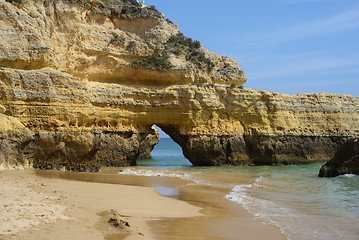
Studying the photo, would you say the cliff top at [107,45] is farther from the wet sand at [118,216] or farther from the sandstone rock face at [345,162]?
the wet sand at [118,216]

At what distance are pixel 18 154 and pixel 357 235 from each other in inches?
546

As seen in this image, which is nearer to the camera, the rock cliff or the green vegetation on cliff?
the rock cliff

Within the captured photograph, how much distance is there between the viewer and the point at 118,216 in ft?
23.3

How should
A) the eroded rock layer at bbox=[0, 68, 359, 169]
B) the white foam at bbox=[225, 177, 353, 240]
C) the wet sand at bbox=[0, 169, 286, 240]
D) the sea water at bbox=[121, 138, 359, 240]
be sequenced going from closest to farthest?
the wet sand at bbox=[0, 169, 286, 240]
the white foam at bbox=[225, 177, 353, 240]
the sea water at bbox=[121, 138, 359, 240]
the eroded rock layer at bbox=[0, 68, 359, 169]

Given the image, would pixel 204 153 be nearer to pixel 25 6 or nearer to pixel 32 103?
pixel 32 103

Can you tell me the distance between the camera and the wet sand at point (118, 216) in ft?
19.1

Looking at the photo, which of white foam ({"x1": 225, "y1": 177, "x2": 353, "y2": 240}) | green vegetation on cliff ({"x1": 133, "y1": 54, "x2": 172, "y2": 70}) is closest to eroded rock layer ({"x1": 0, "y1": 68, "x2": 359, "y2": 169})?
green vegetation on cliff ({"x1": 133, "y1": 54, "x2": 172, "y2": 70})

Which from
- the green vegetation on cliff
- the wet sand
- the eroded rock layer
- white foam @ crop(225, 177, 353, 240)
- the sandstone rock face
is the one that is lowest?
white foam @ crop(225, 177, 353, 240)

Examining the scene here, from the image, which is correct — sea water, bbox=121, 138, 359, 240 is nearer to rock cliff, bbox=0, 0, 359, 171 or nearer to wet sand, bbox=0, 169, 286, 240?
wet sand, bbox=0, 169, 286, 240

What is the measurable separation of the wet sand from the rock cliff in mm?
8168

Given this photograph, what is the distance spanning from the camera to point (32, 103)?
1780cm

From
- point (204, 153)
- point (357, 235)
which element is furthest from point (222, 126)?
point (357, 235)

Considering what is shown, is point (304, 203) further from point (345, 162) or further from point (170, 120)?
point (170, 120)

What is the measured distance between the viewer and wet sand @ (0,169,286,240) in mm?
5821
